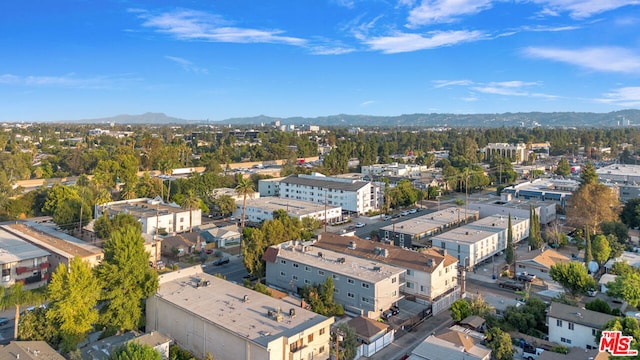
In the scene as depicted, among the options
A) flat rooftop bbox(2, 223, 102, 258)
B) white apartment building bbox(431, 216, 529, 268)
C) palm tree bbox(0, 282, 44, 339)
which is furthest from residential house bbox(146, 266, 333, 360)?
white apartment building bbox(431, 216, 529, 268)

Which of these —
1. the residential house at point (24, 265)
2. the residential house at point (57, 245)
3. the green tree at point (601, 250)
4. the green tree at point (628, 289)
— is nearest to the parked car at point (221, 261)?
the residential house at point (57, 245)

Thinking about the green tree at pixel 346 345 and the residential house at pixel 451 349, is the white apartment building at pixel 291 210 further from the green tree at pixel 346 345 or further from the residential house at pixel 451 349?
the residential house at pixel 451 349

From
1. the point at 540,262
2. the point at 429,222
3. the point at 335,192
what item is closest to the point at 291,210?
the point at 335,192

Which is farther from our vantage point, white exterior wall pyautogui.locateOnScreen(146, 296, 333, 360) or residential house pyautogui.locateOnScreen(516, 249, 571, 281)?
residential house pyautogui.locateOnScreen(516, 249, 571, 281)

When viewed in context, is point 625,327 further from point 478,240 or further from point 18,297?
point 18,297

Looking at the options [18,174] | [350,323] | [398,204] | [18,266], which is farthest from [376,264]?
[18,174]

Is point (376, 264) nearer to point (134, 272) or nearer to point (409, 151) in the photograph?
point (134, 272)

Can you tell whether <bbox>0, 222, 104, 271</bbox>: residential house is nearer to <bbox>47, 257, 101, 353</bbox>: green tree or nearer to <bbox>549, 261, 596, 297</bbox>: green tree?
<bbox>47, 257, 101, 353</bbox>: green tree
